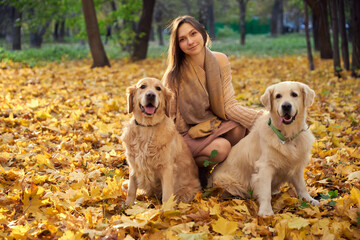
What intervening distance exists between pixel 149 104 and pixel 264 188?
4.39 ft

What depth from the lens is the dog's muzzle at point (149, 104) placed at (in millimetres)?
3334

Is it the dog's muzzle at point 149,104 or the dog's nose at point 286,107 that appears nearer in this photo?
the dog's nose at point 286,107

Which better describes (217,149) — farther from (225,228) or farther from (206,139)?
(225,228)

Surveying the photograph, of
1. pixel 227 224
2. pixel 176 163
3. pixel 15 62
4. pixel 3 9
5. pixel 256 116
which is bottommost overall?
pixel 227 224

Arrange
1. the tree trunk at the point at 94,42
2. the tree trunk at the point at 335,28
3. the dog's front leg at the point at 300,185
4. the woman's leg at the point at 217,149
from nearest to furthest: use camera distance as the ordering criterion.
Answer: the dog's front leg at the point at 300,185
the woman's leg at the point at 217,149
the tree trunk at the point at 335,28
the tree trunk at the point at 94,42

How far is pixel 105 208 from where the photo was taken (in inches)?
126

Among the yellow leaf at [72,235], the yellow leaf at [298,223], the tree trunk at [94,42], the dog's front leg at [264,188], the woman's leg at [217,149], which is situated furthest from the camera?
the tree trunk at [94,42]

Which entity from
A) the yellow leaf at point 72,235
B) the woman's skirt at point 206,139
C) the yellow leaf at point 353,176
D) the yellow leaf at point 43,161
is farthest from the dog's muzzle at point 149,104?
the yellow leaf at point 353,176

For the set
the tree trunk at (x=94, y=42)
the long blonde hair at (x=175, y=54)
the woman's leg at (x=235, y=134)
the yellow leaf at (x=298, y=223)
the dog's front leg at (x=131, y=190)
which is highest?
the tree trunk at (x=94, y=42)

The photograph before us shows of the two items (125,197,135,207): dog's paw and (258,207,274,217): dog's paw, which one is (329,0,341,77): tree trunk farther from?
(125,197,135,207): dog's paw

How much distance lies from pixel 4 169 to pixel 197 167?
216cm

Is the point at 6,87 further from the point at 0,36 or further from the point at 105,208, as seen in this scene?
the point at 0,36

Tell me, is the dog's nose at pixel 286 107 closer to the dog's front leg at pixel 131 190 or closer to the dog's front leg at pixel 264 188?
the dog's front leg at pixel 264 188

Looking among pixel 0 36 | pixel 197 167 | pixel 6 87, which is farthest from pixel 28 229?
pixel 0 36
